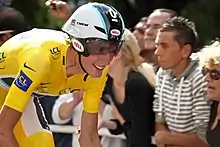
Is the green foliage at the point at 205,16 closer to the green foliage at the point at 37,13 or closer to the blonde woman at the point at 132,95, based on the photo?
the green foliage at the point at 37,13

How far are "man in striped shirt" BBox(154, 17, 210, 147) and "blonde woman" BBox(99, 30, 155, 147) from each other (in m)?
A: 0.11

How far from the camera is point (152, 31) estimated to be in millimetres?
7199

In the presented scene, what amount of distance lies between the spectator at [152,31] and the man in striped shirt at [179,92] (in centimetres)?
70

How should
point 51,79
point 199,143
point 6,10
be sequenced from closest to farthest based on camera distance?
point 51,79 → point 199,143 → point 6,10

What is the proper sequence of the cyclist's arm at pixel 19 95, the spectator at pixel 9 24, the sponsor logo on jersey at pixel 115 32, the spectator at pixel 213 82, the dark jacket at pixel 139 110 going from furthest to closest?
the spectator at pixel 9 24 < the dark jacket at pixel 139 110 < the spectator at pixel 213 82 < the sponsor logo on jersey at pixel 115 32 < the cyclist's arm at pixel 19 95

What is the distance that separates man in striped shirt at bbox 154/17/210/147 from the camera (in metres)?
6.05

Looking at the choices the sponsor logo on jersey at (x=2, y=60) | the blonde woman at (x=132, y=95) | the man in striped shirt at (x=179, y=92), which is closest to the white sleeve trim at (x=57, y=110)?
the blonde woman at (x=132, y=95)

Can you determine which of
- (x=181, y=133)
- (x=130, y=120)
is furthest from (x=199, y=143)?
(x=130, y=120)

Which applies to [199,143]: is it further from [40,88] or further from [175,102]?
[40,88]

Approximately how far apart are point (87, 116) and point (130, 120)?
1274mm

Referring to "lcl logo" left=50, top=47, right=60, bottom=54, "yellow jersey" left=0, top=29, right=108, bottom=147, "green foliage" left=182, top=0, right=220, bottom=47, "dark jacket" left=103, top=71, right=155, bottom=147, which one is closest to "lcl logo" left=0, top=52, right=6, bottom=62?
"yellow jersey" left=0, top=29, right=108, bottom=147

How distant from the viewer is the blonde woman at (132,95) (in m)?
6.37

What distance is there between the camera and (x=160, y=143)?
20.3 ft

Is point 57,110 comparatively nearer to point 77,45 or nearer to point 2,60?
point 2,60
